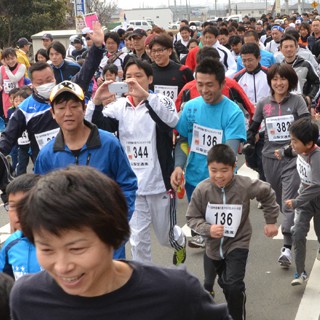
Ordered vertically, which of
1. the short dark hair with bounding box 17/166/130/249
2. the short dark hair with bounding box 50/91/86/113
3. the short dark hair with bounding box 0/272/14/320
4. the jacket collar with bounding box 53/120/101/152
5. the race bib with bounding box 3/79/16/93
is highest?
the short dark hair with bounding box 17/166/130/249

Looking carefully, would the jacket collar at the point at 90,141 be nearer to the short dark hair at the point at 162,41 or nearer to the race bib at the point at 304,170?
the race bib at the point at 304,170

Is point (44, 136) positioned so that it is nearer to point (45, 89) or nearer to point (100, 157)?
point (45, 89)

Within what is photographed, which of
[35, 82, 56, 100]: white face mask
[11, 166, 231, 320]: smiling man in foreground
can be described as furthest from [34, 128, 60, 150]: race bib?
[11, 166, 231, 320]: smiling man in foreground

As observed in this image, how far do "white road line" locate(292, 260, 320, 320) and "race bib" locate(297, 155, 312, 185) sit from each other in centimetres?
84

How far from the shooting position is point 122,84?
5250mm

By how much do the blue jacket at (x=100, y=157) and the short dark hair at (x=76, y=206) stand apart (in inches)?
88.9

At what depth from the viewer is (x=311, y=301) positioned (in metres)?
5.46

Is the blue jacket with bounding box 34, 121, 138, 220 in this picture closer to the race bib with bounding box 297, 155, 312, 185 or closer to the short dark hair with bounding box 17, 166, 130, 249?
the race bib with bounding box 297, 155, 312, 185

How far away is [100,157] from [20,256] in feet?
3.05

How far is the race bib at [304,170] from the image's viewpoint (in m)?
5.65

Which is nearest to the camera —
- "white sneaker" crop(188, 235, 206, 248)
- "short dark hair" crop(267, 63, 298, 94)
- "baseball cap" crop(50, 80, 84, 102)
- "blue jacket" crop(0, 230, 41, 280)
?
"blue jacket" crop(0, 230, 41, 280)

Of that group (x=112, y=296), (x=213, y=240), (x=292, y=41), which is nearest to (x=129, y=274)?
(x=112, y=296)

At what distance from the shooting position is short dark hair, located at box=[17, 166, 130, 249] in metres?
1.78

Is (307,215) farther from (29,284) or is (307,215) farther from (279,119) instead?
(29,284)
